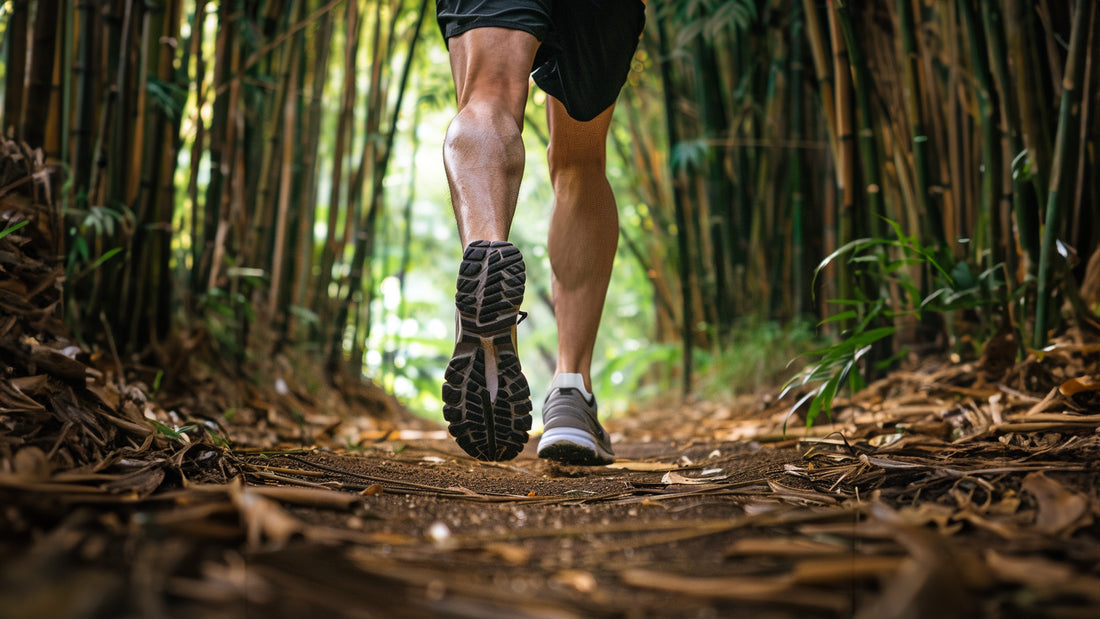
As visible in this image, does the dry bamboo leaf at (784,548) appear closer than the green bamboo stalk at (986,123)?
Yes

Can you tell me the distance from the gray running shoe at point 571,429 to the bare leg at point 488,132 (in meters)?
0.39

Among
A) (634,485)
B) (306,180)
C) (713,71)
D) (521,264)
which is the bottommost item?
(634,485)

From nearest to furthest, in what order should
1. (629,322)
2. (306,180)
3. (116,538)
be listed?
(116,538)
(306,180)
(629,322)

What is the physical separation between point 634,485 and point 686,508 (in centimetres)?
28

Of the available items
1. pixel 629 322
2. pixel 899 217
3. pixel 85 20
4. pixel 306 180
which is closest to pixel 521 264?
pixel 85 20

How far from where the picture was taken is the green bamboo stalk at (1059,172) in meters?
1.36

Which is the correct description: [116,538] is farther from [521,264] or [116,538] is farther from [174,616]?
[521,264]

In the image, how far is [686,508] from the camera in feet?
2.77

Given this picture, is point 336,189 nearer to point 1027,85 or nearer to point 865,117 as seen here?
point 865,117

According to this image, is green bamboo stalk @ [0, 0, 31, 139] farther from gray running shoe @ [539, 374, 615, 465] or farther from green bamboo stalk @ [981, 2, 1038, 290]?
green bamboo stalk @ [981, 2, 1038, 290]

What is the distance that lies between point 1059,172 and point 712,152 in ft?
5.19

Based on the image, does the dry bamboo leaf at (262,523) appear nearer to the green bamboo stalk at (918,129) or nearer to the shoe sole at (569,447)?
the shoe sole at (569,447)

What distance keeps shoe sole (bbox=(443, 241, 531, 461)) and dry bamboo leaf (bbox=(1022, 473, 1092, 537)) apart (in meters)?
0.61

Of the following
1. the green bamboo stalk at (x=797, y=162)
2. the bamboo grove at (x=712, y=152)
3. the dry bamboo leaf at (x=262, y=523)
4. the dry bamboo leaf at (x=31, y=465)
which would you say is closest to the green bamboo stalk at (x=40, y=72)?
the bamboo grove at (x=712, y=152)
